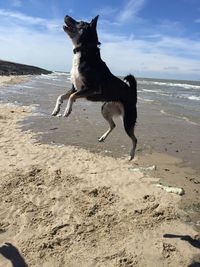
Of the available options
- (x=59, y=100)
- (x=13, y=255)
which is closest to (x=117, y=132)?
(x=59, y=100)

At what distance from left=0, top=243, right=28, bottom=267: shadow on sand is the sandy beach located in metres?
0.01

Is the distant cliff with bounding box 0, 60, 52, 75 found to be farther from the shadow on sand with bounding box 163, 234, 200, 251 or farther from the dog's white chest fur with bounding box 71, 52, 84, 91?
the shadow on sand with bounding box 163, 234, 200, 251

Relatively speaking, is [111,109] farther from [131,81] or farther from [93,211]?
[93,211]

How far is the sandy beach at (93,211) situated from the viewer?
5.94 m

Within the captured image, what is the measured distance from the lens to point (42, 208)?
7238mm

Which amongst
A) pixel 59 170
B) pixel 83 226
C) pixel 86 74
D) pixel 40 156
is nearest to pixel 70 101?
pixel 86 74

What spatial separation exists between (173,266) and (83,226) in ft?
5.48

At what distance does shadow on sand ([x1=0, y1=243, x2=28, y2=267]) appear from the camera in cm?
564

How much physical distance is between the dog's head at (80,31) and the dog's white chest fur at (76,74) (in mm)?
198

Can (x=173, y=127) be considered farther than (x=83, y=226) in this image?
Yes

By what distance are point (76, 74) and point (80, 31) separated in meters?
0.65

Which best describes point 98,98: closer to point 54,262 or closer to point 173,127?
point 54,262

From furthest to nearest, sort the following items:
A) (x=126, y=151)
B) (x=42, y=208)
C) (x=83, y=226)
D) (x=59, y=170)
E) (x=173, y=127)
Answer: (x=173, y=127) < (x=126, y=151) < (x=59, y=170) < (x=42, y=208) < (x=83, y=226)

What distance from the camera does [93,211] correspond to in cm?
719
